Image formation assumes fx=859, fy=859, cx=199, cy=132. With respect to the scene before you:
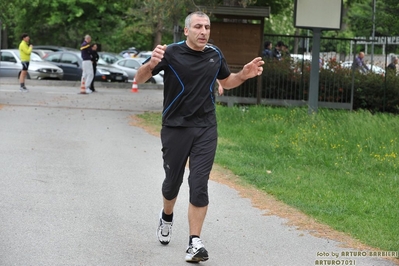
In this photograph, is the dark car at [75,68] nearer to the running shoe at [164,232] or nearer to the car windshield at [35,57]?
the car windshield at [35,57]

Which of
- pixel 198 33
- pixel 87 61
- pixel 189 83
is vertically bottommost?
pixel 87 61

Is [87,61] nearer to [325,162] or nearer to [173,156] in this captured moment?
[325,162]

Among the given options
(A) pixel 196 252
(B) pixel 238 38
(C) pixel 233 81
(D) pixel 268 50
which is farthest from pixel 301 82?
(A) pixel 196 252

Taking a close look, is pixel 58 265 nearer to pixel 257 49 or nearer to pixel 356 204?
pixel 356 204

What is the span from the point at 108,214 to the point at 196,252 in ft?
7.17

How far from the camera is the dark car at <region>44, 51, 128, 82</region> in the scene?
35531mm

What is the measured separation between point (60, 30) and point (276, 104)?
32622mm

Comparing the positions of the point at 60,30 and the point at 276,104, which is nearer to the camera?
the point at 276,104

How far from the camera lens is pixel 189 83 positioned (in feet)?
22.8

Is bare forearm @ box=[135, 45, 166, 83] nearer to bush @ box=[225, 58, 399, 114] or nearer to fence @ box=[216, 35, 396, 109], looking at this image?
fence @ box=[216, 35, 396, 109]

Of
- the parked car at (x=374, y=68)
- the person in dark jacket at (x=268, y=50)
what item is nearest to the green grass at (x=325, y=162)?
the person in dark jacket at (x=268, y=50)

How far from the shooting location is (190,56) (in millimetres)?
6965

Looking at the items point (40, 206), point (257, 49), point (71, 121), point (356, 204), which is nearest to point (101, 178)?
point (40, 206)

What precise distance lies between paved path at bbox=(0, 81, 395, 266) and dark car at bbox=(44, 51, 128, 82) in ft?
64.8
